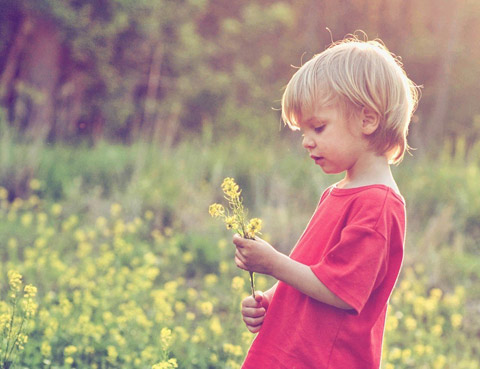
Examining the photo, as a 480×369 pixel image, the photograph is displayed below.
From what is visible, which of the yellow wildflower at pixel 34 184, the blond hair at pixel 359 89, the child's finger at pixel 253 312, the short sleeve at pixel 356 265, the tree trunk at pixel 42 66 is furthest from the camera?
the tree trunk at pixel 42 66

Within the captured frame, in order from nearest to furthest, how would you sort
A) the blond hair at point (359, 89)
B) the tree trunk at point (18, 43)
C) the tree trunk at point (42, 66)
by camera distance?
the blond hair at point (359, 89) < the tree trunk at point (18, 43) < the tree trunk at point (42, 66)

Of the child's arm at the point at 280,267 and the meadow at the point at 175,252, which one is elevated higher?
the child's arm at the point at 280,267

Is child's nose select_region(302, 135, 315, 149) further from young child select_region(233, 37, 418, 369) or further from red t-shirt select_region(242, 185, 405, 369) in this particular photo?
red t-shirt select_region(242, 185, 405, 369)

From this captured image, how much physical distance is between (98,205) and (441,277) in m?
3.28

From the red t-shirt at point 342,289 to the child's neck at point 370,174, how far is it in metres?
0.04

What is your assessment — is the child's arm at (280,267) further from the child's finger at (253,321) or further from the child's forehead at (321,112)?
the child's forehead at (321,112)

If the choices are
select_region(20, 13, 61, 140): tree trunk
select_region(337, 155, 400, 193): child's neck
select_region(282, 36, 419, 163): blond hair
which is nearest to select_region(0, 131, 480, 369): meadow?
select_region(337, 155, 400, 193): child's neck

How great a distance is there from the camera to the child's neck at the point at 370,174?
1.96m

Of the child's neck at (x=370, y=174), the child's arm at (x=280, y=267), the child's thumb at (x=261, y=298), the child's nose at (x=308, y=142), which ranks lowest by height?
the child's thumb at (x=261, y=298)

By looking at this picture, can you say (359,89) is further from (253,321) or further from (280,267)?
(253,321)

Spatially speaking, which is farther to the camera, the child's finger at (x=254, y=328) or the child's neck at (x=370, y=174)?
the child's finger at (x=254, y=328)

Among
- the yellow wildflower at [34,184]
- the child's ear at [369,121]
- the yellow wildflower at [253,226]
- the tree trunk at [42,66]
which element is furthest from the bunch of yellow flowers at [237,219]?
the tree trunk at [42,66]

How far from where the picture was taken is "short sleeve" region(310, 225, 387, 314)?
1.80 m

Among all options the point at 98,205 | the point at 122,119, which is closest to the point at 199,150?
the point at 98,205
